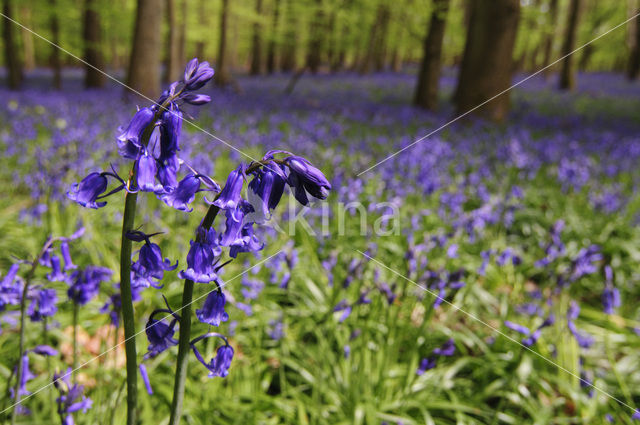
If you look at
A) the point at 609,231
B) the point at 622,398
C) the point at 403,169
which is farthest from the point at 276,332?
the point at 609,231

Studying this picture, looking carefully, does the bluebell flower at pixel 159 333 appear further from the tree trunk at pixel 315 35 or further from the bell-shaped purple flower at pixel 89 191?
the tree trunk at pixel 315 35

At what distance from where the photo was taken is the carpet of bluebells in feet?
6.47

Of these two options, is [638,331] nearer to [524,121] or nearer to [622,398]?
[622,398]

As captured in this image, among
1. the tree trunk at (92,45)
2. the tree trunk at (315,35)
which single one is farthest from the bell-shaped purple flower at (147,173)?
the tree trunk at (315,35)

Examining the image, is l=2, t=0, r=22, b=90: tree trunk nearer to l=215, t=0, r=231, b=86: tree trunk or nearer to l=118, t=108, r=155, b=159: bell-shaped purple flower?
l=215, t=0, r=231, b=86: tree trunk

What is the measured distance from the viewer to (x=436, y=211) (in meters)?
4.05

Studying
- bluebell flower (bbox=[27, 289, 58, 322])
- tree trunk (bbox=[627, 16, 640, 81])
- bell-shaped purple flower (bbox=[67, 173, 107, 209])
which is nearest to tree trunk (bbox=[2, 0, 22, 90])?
bluebell flower (bbox=[27, 289, 58, 322])

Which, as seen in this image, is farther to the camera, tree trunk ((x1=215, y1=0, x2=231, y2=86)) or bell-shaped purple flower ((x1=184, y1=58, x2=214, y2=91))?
tree trunk ((x1=215, y1=0, x2=231, y2=86))

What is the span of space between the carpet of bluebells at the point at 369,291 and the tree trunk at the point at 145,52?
9.94 feet

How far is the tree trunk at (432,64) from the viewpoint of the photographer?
10.5 meters

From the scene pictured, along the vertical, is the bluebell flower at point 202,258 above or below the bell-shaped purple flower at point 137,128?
below

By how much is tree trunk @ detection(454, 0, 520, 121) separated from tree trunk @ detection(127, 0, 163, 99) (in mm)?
6741

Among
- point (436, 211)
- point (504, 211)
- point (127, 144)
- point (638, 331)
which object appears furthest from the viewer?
point (436, 211)

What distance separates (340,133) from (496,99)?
12.8ft
